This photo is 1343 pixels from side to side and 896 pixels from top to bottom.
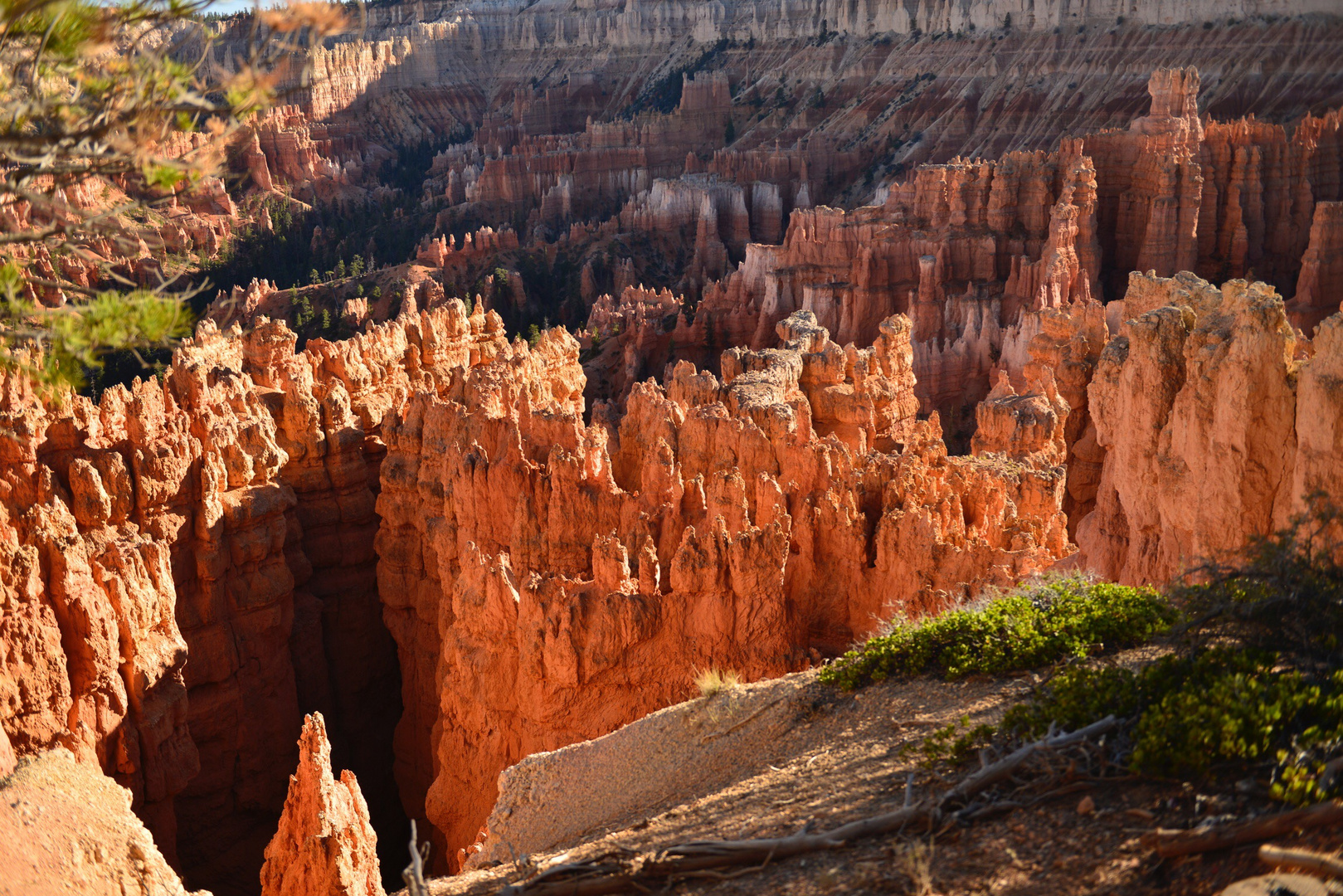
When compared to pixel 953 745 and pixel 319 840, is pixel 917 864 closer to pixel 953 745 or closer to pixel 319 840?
pixel 953 745

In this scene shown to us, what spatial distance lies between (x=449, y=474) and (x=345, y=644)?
16.7 feet

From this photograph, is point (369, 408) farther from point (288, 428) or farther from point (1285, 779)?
point (1285, 779)

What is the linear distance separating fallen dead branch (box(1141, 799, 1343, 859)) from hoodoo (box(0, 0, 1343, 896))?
491 millimetres

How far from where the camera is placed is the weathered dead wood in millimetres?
4660

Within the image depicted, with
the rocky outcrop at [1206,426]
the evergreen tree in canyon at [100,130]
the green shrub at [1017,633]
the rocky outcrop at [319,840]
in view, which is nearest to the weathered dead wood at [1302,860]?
A: the green shrub at [1017,633]

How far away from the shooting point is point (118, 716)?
1410 cm

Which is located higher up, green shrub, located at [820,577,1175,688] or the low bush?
the low bush

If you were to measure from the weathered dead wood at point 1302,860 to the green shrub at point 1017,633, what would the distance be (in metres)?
3.01

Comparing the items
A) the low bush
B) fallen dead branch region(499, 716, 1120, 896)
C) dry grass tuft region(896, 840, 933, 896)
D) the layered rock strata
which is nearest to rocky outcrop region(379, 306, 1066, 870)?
the layered rock strata

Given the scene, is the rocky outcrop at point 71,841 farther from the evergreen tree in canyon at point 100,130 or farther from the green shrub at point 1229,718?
the green shrub at point 1229,718

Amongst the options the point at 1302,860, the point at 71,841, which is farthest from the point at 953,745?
the point at 71,841

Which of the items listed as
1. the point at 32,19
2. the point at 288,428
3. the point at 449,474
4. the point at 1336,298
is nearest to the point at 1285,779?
the point at 32,19

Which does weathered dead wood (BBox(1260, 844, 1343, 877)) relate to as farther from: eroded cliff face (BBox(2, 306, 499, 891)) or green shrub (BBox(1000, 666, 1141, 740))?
eroded cliff face (BBox(2, 306, 499, 891))

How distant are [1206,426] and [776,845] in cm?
620
